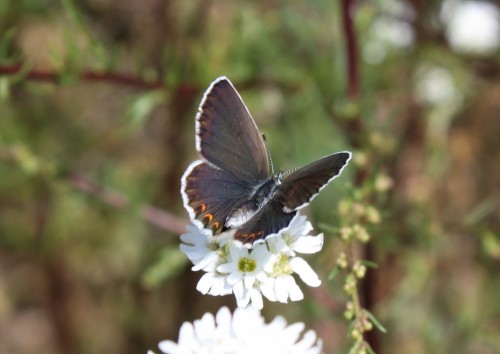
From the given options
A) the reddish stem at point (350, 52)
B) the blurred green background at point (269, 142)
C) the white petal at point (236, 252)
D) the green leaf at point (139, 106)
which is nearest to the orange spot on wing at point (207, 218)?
the white petal at point (236, 252)

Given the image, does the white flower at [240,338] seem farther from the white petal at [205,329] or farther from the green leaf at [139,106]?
the green leaf at [139,106]

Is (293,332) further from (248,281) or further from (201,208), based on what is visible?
(201,208)

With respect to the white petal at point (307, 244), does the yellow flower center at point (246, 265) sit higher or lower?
higher

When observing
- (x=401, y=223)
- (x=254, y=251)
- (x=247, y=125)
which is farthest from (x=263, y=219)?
(x=401, y=223)

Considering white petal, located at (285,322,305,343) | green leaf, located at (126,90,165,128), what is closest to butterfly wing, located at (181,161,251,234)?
white petal, located at (285,322,305,343)

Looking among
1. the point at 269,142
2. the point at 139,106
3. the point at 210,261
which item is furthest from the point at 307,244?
the point at 269,142
